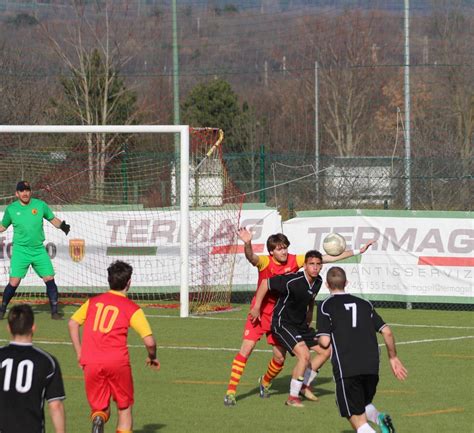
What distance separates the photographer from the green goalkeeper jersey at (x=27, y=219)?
17031mm

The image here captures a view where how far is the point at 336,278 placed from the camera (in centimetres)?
852

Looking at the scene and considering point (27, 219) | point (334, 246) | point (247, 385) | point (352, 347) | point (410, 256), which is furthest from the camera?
point (410, 256)

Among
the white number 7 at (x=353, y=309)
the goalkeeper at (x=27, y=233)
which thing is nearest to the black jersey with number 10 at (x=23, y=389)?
the white number 7 at (x=353, y=309)

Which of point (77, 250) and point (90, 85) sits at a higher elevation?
point (90, 85)

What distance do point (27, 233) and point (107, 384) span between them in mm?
9004

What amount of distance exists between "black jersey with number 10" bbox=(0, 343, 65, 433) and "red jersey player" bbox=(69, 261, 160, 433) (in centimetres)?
161

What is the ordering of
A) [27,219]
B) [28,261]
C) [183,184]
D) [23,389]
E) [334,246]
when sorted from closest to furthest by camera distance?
1. [23,389]
2. [334,246]
3. [27,219]
4. [28,261]
5. [183,184]

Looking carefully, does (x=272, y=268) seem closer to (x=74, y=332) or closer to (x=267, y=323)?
(x=267, y=323)

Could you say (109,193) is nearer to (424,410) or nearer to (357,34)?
(424,410)

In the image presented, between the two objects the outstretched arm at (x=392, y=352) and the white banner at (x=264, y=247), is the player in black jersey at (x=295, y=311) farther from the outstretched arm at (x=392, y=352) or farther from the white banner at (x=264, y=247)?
the white banner at (x=264, y=247)

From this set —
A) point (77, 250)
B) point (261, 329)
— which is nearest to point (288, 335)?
point (261, 329)

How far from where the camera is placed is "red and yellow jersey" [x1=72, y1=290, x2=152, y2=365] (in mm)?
8297

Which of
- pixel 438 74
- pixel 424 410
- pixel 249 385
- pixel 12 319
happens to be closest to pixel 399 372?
pixel 424 410

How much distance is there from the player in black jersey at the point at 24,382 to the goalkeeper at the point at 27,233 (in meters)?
10.3
